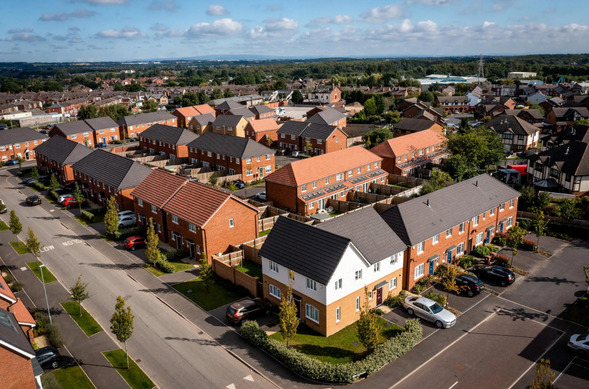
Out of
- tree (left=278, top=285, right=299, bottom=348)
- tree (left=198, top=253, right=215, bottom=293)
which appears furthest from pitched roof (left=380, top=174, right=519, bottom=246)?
tree (left=198, top=253, right=215, bottom=293)

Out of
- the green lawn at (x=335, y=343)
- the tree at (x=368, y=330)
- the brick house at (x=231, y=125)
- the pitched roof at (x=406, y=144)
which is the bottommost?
the green lawn at (x=335, y=343)

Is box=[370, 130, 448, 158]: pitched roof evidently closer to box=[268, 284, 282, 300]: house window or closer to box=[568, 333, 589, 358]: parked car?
box=[268, 284, 282, 300]: house window

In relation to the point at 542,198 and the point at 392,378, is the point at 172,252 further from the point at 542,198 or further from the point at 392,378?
the point at 542,198

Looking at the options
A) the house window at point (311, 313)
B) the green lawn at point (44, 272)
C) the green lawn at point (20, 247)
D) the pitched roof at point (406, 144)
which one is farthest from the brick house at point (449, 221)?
the green lawn at point (20, 247)

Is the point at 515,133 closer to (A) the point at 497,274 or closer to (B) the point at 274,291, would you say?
(A) the point at 497,274

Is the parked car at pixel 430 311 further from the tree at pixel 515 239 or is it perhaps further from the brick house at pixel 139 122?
the brick house at pixel 139 122

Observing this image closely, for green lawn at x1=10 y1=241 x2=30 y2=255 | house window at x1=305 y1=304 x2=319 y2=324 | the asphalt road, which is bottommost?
the asphalt road

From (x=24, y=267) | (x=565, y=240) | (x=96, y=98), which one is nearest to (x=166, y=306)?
(x=24, y=267)

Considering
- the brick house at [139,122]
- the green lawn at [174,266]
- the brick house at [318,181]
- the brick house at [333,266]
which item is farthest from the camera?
the brick house at [139,122]
